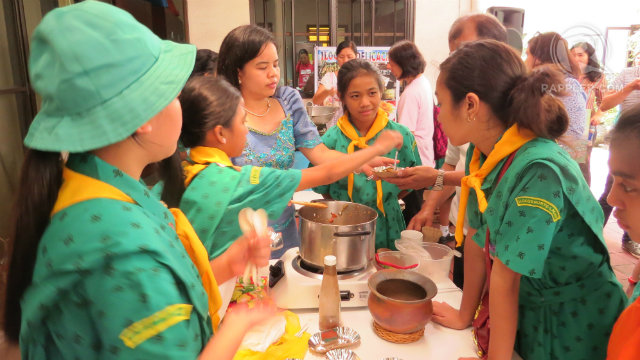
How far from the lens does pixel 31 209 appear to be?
0.68 m

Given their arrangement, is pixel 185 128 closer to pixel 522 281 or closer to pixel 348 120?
pixel 348 120

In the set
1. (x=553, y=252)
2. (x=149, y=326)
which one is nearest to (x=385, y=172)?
(x=553, y=252)

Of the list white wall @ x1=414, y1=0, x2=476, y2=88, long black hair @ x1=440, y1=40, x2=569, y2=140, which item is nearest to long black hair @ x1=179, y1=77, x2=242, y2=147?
long black hair @ x1=440, y1=40, x2=569, y2=140

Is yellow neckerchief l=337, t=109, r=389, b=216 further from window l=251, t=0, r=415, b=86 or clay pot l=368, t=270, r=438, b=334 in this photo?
window l=251, t=0, r=415, b=86

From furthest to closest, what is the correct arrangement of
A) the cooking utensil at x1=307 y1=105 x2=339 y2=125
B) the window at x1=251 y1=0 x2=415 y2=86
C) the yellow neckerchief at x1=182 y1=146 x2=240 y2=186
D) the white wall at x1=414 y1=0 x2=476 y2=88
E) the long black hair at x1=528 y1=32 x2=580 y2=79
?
1. the white wall at x1=414 y1=0 x2=476 y2=88
2. the window at x1=251 y1=0 x2=415 y2=86
3. the cooking utensil at x1=307 y1=105 x2=339 y2=125
4. the long black hair at x1=528 y1=32 x2=580 y2=79
5. the yellow neckerchief at x1=182 y1=146 x2=240 y2=186

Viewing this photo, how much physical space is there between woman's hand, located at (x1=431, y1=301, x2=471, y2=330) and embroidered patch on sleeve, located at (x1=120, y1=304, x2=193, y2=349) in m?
0.88

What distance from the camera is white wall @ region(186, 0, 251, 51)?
5297mm

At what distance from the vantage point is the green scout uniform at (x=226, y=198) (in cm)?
135

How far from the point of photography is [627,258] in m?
3.69

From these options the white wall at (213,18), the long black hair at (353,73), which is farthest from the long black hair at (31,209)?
the white wall at (213,18)

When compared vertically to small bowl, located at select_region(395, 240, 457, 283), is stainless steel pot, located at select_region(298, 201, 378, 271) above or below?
above

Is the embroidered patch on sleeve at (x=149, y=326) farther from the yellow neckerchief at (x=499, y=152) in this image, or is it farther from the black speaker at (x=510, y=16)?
the black speaker at (x=510, y=16)

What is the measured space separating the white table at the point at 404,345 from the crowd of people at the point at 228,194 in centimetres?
4

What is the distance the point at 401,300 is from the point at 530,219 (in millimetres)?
405
